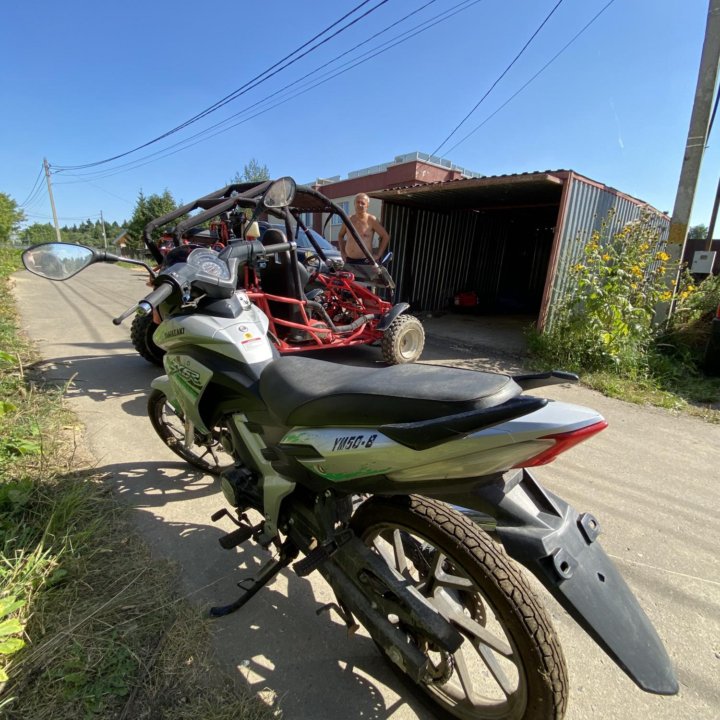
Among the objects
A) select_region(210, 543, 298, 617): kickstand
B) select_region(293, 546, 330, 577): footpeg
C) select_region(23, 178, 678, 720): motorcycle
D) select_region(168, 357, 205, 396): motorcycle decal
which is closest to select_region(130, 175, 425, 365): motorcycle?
select_region(168, 357, 205, 396): motorcycle decal

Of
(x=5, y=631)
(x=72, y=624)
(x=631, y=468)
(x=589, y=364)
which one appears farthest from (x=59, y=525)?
(x=589, y=364)

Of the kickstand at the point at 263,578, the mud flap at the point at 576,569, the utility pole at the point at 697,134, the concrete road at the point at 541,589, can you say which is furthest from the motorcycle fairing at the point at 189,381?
the utility pole at the point at 697,134

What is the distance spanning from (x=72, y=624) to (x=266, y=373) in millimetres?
1260

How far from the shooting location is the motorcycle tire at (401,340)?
4.87 metres

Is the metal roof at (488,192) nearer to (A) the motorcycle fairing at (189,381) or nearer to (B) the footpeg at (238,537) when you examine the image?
(A) the motorcycle fairing at (189,381)

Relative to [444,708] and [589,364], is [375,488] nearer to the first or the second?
[444,708]

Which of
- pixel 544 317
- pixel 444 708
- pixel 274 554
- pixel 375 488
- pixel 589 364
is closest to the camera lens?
pixel 375 488

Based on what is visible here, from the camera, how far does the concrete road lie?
1.50 metres

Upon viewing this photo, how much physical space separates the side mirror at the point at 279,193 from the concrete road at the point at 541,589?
1.86 m

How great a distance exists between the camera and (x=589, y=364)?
5.39 m

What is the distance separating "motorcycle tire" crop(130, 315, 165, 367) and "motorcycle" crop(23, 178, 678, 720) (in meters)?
3.22

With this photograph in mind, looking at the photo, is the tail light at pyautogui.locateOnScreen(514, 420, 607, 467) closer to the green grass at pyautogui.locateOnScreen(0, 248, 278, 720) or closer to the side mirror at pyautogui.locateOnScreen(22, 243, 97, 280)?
Answer: the green grass at pyautogui.locateOnScreen(0, 248, 278, 720)

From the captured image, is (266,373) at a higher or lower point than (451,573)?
higher

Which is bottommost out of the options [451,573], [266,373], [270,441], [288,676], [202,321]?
[288,676]
